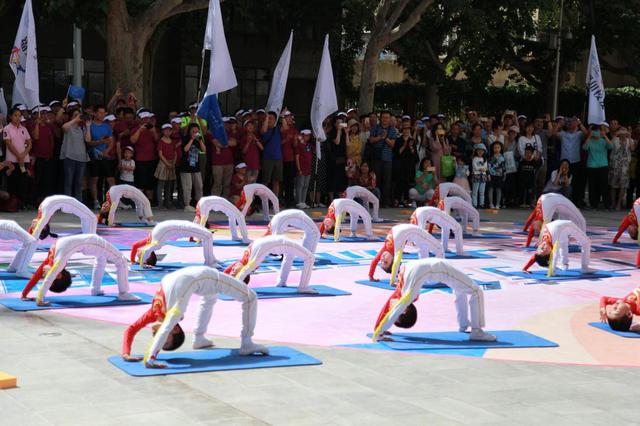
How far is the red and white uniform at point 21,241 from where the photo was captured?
14.8 metres

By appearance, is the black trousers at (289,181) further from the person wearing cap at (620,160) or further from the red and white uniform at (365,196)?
the person wearing cap at (620,160)

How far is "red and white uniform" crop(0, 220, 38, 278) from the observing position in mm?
14820

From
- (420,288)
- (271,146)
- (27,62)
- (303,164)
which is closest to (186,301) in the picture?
(420,288)

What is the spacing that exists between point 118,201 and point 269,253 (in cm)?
747

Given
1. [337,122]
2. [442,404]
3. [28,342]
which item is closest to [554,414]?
[442,404]

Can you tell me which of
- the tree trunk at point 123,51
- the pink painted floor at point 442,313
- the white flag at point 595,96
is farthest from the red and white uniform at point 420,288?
the tree trunk at point 123,51

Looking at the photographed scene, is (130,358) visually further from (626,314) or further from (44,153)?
(44,153)

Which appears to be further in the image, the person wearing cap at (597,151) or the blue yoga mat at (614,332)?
the person wearing cap at (597,151)

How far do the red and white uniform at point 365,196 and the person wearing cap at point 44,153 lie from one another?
19.2 ft

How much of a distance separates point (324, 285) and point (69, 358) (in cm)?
575

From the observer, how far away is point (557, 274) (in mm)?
17297

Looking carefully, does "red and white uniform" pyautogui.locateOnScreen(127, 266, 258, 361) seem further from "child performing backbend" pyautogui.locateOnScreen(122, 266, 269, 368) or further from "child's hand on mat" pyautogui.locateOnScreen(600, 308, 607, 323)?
"child's hand on mat" pyautogui.locateOnScreen(600, 308, 607, 323)

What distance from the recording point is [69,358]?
1058 centimetres

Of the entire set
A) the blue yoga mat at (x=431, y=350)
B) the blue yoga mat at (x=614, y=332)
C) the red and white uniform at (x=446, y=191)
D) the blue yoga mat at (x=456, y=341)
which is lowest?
the blue yoga mat at (x=431, y=350)
